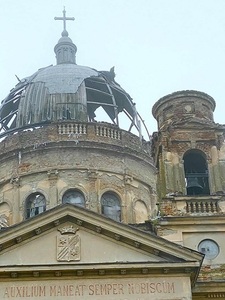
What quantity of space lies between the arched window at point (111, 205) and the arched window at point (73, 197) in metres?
0.88

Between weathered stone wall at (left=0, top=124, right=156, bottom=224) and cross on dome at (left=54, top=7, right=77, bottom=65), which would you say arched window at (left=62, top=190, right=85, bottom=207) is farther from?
cross on dome at (left=54, top=7, right=77, bottom=65)

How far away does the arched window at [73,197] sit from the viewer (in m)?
31.8

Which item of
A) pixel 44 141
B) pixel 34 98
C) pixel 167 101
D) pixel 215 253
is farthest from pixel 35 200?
pixel 215 253

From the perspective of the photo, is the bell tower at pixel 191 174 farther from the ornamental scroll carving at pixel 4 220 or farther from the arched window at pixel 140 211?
the ornamental scroll carving at pixel 4 220

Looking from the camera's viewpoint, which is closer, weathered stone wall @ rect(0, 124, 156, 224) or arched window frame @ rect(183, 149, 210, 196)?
arched window frame @ rect(183, 149, 210, 196)

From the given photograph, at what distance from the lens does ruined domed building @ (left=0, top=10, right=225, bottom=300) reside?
74.2ft

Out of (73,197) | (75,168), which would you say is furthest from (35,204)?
(75,168)

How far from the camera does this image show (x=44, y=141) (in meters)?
33.3

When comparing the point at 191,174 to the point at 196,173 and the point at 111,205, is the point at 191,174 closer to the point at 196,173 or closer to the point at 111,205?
the point at 196,173

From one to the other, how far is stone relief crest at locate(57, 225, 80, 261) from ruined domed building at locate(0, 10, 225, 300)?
0.09 feet

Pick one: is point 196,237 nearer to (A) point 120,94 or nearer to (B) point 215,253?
(B) point 215,253

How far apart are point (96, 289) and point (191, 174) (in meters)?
6.30

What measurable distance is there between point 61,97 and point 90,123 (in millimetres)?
2030

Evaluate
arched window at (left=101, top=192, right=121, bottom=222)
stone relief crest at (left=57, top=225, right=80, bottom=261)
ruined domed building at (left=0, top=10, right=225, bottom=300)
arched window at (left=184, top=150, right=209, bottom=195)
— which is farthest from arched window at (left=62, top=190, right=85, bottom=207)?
stone relief crest at (left=57, top=225, right=80, bottom=261)
